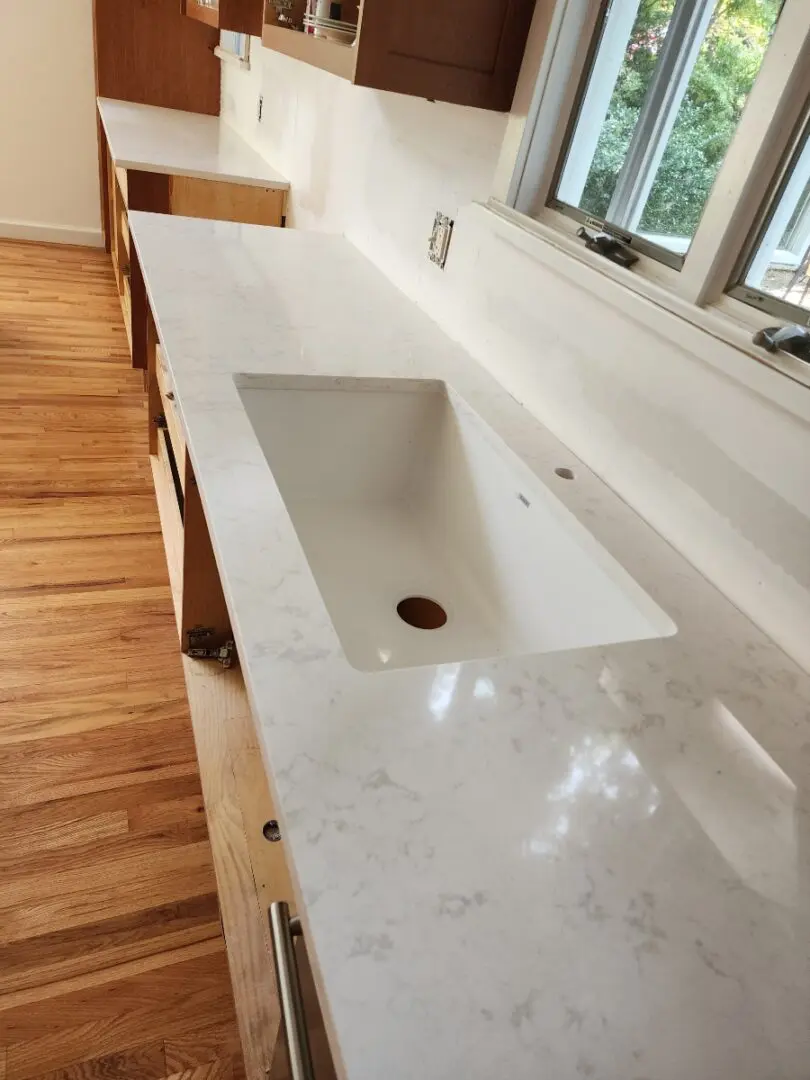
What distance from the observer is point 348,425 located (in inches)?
49.1

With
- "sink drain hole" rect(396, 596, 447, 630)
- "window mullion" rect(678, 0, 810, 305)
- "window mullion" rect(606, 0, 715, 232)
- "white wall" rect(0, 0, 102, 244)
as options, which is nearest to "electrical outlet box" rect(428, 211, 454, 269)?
"window mullion" rect(606, 0, 715, 232)

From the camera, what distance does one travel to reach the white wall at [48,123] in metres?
3.69

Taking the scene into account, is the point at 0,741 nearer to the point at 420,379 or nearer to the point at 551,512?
the point at 420,379

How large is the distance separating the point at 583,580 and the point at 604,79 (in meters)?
0.90

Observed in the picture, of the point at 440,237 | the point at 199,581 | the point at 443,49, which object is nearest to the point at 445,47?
→ the point at 443,49

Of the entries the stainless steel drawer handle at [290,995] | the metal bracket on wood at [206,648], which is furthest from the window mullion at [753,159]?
the metal bracket on wood at [206,648]

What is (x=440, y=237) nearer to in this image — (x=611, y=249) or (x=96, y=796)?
(x=611, y=249)

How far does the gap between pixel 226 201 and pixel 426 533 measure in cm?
180

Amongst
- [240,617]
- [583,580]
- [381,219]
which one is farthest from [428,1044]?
[381,219]

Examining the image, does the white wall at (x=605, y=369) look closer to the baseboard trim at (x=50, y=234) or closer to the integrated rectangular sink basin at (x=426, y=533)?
the integrated rectangular sink basin at (x=426, y=533)

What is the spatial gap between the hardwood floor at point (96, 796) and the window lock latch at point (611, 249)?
1318 mm

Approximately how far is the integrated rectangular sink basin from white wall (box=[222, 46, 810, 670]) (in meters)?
0.13

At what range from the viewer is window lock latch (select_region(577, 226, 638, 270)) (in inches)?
42.3

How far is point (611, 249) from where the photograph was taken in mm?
1096
